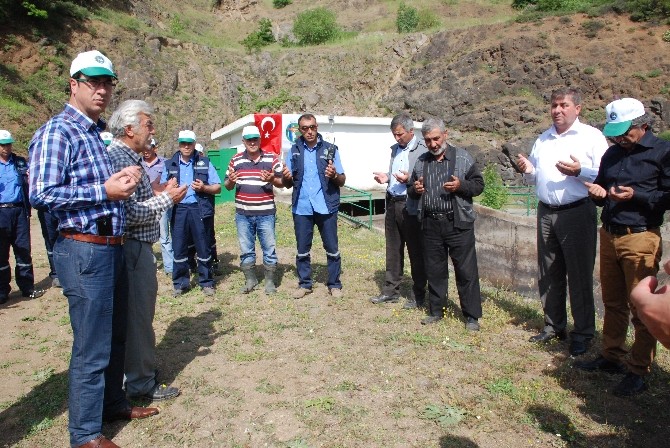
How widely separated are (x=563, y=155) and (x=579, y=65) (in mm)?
31483

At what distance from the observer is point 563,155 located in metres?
4.62

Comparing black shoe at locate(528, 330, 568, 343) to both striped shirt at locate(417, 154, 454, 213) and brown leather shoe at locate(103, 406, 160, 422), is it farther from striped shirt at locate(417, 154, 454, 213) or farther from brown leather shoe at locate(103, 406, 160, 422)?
brown leather shoe at locate(103, 406, 160, 422)

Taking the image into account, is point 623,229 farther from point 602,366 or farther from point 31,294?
point 31,294

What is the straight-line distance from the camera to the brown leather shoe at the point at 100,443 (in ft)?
9.84

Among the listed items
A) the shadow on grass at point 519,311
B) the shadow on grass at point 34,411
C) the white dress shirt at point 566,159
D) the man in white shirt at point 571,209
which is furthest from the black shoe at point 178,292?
the white dress shirt at point 566,159

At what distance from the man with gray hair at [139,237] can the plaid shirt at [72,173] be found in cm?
36

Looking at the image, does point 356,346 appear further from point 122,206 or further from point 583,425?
point 122,206

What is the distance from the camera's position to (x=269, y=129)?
609 inches

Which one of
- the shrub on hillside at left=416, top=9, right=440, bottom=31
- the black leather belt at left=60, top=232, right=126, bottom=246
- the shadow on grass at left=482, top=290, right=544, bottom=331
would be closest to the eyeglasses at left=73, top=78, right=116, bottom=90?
the black leather belt at left=60, top=232, right=126, bottom=246

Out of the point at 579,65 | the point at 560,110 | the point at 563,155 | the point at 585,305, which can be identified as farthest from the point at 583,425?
the point at 579,65

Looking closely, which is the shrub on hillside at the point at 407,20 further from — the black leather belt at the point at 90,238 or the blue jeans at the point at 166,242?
the black leather belt at the point at 90,238

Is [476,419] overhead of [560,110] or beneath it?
beneath

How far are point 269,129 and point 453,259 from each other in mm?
11305

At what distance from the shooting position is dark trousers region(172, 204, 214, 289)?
662 centimetres
